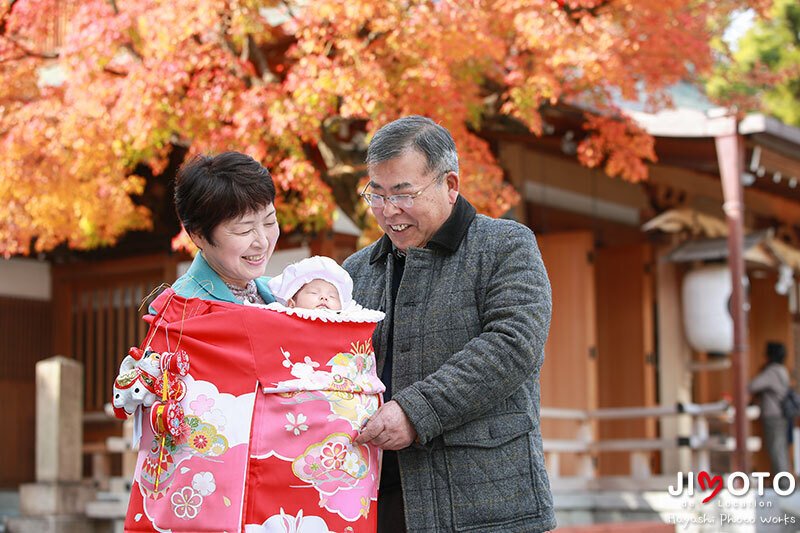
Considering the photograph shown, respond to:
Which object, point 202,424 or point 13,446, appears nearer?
point 202,424

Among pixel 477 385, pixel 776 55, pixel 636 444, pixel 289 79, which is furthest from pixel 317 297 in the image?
pixel 776 55

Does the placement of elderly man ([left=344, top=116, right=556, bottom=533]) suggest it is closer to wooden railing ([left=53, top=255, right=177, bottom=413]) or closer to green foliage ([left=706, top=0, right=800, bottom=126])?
wooden railing ([left=53, top=255, right=177, bottom=413])

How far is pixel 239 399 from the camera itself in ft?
9.36

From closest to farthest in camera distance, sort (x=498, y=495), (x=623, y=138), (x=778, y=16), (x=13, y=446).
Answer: (x=498, y=495)
(x=623, y=138)
(x=13, y=446)
(x=778, y=16)

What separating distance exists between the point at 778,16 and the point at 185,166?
717 inches

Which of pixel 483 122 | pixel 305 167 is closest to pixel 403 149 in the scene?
pixel 305 167

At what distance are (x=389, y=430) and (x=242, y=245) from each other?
600mm

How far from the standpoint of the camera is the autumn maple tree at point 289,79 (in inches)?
281

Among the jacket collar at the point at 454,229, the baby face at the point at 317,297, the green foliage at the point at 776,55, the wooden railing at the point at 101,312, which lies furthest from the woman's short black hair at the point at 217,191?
the green foliage at the point at 776,55

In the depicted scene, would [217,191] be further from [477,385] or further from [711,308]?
[711,308]

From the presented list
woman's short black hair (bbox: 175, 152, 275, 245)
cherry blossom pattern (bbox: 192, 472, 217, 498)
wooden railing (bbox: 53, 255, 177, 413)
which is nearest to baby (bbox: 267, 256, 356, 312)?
woman's short black hair (bbox: 175, 152, 275, 245)

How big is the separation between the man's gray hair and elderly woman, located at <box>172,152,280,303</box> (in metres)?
0.31

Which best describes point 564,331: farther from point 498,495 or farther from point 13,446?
point 498,495

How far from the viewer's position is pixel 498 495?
9.86 ft
